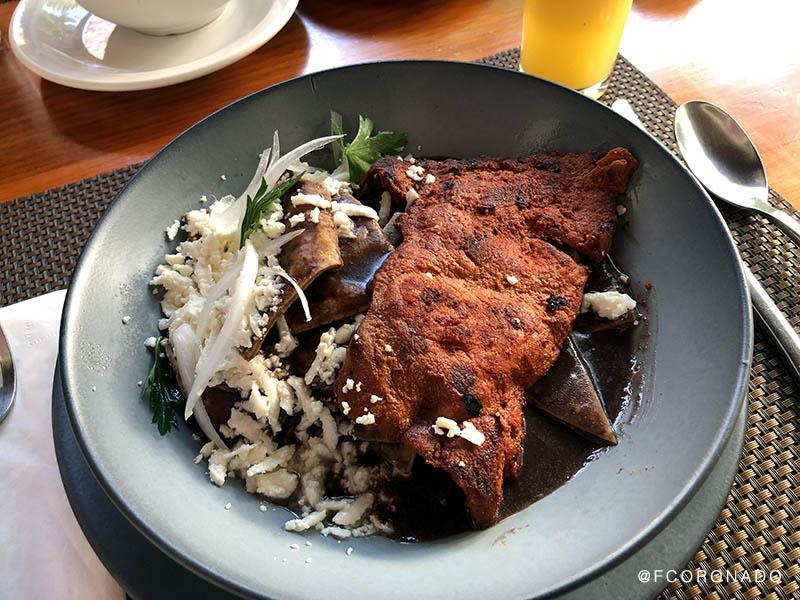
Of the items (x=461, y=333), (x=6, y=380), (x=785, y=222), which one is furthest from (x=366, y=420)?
(x=785, y=222)

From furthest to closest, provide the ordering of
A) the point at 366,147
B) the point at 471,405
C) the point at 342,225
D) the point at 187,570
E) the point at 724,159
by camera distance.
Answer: the point at 724,159 → the point at 366,147 → the point at 342,225 → the point at 471,405 → the point at 187,570

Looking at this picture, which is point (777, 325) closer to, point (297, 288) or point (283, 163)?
point (297, 288)

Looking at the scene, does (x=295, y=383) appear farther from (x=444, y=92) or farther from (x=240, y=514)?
(x=444, y=92)

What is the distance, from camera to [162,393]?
138 cm

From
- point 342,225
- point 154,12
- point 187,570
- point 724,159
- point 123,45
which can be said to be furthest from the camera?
point 123,45

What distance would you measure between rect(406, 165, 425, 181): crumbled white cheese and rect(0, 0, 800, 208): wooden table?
85 centimetres

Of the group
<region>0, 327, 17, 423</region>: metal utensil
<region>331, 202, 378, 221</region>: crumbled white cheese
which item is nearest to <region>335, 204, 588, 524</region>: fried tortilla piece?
<region>331, 202, 378, 221</region>: crumbled white cheese

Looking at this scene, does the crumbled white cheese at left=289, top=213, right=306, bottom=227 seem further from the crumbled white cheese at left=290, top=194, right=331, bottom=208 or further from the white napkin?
the white napkin

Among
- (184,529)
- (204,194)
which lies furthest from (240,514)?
(204,194)

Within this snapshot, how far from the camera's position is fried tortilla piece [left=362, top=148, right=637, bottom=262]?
1535mm

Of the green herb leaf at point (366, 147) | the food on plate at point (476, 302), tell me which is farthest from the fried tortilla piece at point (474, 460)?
the green herb leaf at point (366, 147)

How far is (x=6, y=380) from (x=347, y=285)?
842 millimetres

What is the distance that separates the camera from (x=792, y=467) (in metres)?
1.32

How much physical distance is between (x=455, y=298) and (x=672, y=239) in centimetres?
53
